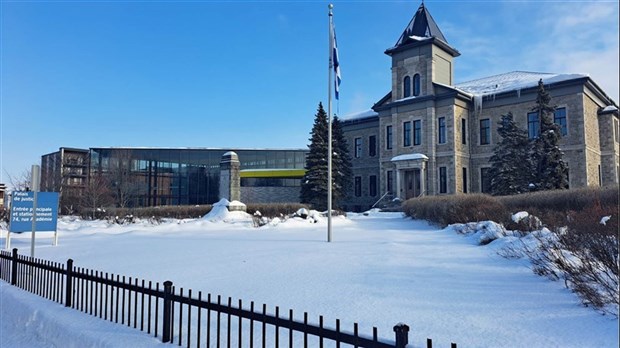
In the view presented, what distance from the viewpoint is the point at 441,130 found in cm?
3653

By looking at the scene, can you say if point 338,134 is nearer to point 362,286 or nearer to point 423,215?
point 423,215

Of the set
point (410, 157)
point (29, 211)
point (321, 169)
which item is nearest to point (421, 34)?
point (410, 157)

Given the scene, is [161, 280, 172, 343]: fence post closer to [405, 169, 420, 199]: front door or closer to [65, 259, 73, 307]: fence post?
[65, 259, 73, 307]: fence post

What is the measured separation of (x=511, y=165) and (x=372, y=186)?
17.4m

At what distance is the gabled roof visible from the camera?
37.3 meters

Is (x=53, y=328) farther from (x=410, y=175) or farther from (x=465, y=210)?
(x=410, y=175)

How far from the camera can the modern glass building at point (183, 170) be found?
52094 mm

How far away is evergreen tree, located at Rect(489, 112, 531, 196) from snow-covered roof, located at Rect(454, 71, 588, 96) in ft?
18.1

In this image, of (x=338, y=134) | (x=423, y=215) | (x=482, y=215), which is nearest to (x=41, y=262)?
(x=482, y=215)

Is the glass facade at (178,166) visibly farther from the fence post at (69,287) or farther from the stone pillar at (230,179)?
the fence post at (69,287)

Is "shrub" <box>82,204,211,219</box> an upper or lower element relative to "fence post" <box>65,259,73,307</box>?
upper

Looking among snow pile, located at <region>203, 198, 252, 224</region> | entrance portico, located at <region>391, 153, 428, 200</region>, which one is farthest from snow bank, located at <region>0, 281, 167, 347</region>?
entrance portico, located at <region>391, 153, 428, 200</region>

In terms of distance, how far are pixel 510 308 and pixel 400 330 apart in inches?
123

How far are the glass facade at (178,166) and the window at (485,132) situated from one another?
26666 millimetres
